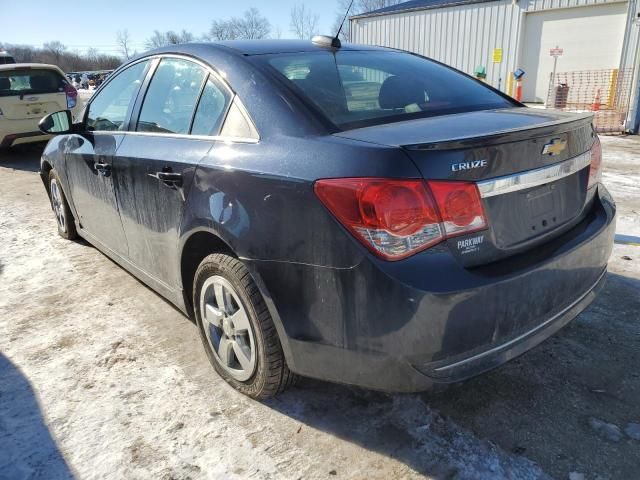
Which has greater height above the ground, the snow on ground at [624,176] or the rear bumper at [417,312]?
the rear bumper at [417,312]

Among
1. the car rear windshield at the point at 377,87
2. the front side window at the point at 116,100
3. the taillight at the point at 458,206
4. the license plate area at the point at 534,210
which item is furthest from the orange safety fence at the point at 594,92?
the taillight at the point at 458,206

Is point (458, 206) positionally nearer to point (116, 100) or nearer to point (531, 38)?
point (116, 100)

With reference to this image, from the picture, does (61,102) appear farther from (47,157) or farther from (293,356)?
(293,356)

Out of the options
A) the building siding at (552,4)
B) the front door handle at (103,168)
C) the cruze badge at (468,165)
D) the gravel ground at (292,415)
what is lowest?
the gravel ground at (292,415)

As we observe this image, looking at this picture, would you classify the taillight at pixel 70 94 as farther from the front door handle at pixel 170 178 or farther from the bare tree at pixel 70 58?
the bare tree at pixel 70 58

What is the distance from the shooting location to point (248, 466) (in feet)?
6.69

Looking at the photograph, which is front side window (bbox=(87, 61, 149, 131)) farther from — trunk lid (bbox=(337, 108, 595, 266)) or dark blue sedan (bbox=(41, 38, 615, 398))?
trunk lid (bbox=(337, 108, 595, 266))

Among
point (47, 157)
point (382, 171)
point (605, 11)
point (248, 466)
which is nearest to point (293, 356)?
point (248, 466)

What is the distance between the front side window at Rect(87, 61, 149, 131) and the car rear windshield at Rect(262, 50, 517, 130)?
117 centimetres

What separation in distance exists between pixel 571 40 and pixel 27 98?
1456 cm

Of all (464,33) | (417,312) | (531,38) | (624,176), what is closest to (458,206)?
(417,312)

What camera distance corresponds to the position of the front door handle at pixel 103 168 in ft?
10.6

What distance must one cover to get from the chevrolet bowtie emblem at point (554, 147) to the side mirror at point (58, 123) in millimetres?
3293

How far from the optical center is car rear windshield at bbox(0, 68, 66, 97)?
8812 millimetres
